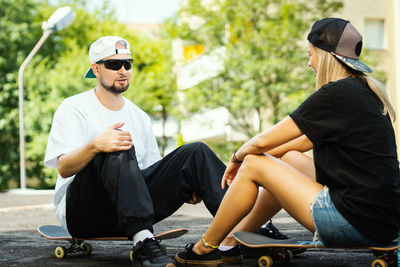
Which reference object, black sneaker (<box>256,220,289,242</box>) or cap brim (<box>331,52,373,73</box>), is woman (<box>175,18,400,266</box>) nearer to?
cap brim (<box>331,52,373,73</box>)

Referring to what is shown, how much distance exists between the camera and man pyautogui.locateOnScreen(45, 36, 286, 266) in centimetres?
365

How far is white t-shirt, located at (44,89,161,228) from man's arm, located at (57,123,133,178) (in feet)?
0.51

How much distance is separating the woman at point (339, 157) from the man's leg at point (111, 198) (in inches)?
23.8

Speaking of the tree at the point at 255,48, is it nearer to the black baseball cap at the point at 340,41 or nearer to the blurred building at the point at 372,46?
the blurred building at the point at 372,46

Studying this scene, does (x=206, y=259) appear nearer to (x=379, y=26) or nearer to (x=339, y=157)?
(x=339, y=157)

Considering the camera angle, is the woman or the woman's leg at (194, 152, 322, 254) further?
the woman's leg at (194, 152, 322, 254)

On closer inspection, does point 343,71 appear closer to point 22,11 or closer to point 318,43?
point 318,43

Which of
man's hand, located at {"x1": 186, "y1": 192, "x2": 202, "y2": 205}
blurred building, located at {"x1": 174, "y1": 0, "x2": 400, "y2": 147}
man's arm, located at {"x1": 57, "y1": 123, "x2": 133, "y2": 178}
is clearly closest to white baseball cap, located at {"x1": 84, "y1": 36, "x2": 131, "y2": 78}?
man's arm, located at {"x1": 57, "y1": 123, "x2": 133, "y2": 178}

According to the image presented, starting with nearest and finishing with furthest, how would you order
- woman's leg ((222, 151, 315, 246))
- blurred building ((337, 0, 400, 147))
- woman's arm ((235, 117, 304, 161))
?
woman's arm ((235, 117, 304, 161)) < woman's leg ((222, 151, 315, 246)) < blurred building ((337, 0, 400, 147))

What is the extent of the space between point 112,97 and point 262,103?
65.0 feet

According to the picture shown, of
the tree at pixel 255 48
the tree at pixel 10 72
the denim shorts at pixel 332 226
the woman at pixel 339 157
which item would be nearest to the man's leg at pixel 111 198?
the woman at pixel 339 157

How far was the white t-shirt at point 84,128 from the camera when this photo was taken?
3.95 m

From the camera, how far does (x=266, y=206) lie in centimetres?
382

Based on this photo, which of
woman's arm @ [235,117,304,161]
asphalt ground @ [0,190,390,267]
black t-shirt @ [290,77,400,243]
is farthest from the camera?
asphalt ground @ [0,190,390,267]
